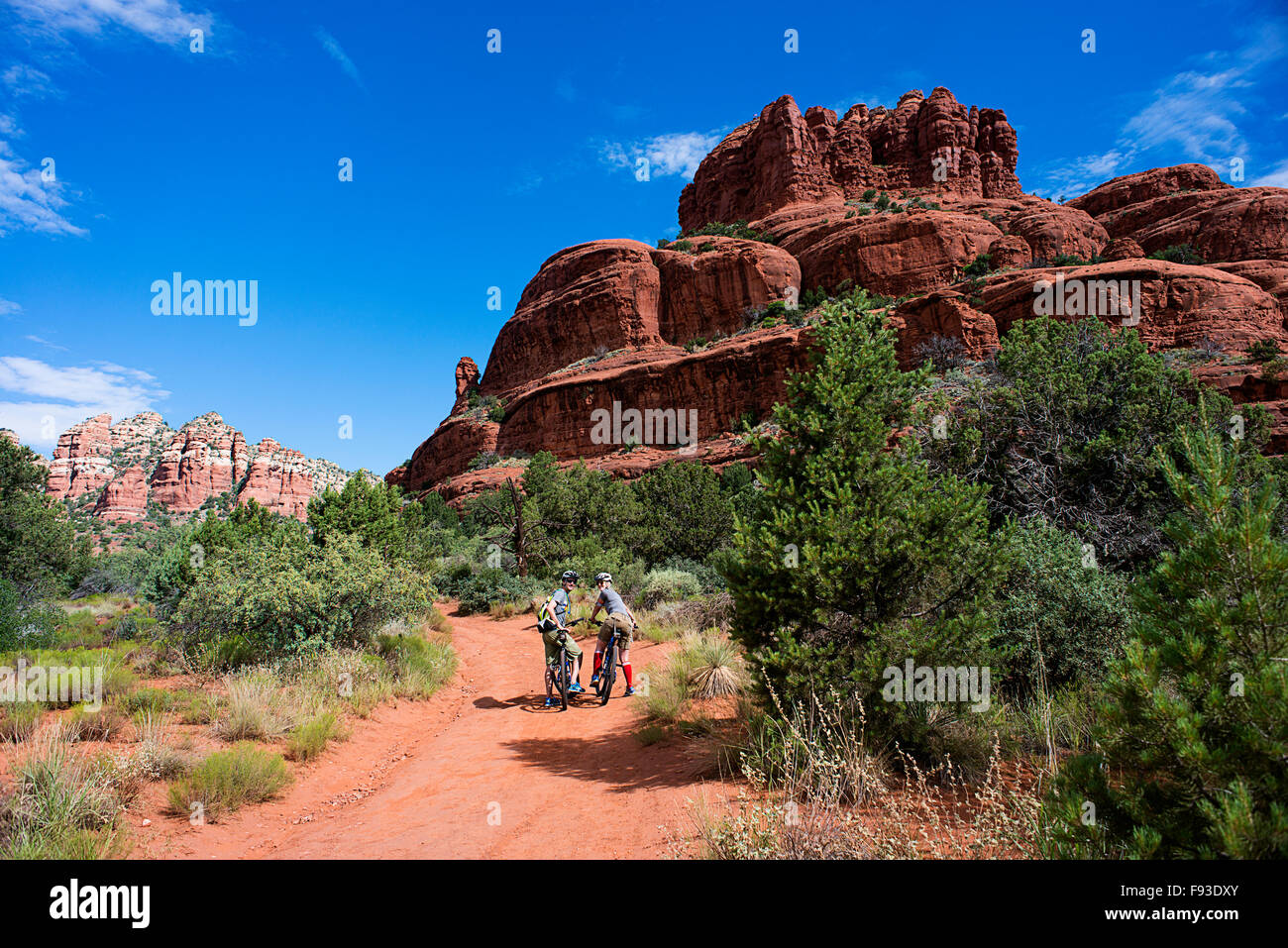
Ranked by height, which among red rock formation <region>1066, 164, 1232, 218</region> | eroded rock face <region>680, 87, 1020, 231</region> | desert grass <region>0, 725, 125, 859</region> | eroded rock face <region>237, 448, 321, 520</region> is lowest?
desert grass <region>0, 725, 125, 859</region>

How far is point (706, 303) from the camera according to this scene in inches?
2456

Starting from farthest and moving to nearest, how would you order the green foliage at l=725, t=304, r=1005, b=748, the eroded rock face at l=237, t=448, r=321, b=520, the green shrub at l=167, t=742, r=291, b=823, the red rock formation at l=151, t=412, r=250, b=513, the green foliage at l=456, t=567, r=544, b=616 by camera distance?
the eroded rock face at l=237, t=448, r=321, b=520 → the red rock formation at l=151, t=412, r=250, b=513 → the green foliage at l=456, t=567, r=544, b=616 → the green foliage at l=725, t=304, r=1005, b=748 → the green shrub at l=167, t=742, r=291, b=823

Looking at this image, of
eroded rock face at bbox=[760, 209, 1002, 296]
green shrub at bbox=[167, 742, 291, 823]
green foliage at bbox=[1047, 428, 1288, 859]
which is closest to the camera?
green foliage at bbox=[1047, 428, 1288, 859]

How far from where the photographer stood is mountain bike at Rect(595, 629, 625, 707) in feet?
30.5

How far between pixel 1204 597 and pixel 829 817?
2.33 meters

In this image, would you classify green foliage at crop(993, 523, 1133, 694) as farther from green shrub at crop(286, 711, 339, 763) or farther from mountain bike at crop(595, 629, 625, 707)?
green shrub at crop(286, 711, 339, 763)

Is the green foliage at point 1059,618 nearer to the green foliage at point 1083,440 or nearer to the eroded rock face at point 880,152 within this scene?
the green foliage at point 1083,440

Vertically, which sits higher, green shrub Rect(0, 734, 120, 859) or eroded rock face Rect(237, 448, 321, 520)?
eroded rock face Rect(237, 448, 321, 520)

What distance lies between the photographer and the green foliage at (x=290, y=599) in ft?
30.0

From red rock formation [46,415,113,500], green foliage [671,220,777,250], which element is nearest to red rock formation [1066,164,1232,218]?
green foliage [671,220,777,250]

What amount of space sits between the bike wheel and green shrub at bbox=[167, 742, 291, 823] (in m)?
4.57

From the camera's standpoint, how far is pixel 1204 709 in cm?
251

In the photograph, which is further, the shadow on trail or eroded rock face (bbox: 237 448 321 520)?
eroded rock face (bbox: 237 448 321 520)
